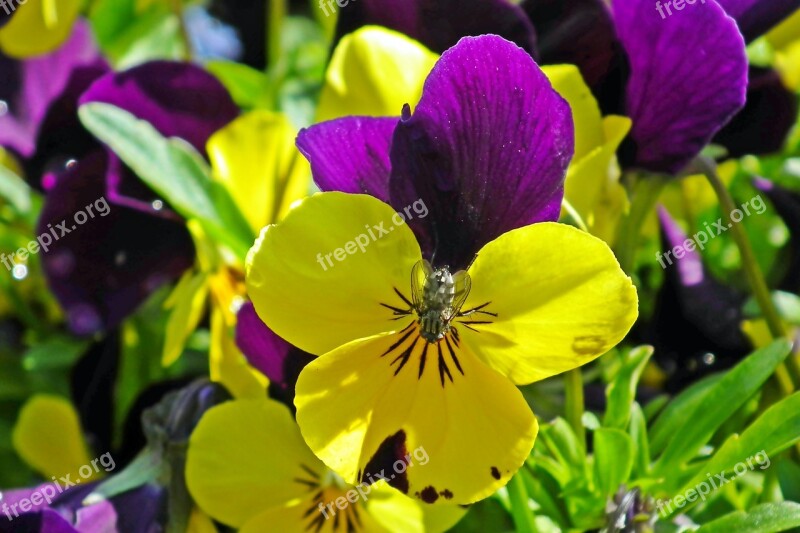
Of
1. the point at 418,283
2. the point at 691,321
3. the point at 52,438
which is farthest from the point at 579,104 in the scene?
the point at 52,438

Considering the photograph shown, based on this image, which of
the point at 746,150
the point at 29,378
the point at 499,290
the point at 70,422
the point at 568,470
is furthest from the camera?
the point at 29,378

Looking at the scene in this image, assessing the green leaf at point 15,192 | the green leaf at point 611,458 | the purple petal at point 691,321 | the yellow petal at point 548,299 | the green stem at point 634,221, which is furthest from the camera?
the green leaf at point 15,192

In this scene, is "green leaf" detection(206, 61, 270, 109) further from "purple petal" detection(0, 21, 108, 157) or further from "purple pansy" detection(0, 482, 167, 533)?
"purple pansy" detection(0, 482, 167, 533)

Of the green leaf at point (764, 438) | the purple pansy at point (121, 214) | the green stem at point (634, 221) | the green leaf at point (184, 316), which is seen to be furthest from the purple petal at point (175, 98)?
the green leaf at point (764, 438)

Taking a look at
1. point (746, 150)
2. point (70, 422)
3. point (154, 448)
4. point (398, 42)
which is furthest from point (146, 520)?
point (746, 150)

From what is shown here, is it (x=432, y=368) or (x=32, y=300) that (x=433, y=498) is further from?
(x=32, y=300)

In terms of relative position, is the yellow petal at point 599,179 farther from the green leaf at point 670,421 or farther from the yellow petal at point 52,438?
the yellow petal at point 52,438

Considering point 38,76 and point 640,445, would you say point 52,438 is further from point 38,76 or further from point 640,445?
point 640,445
